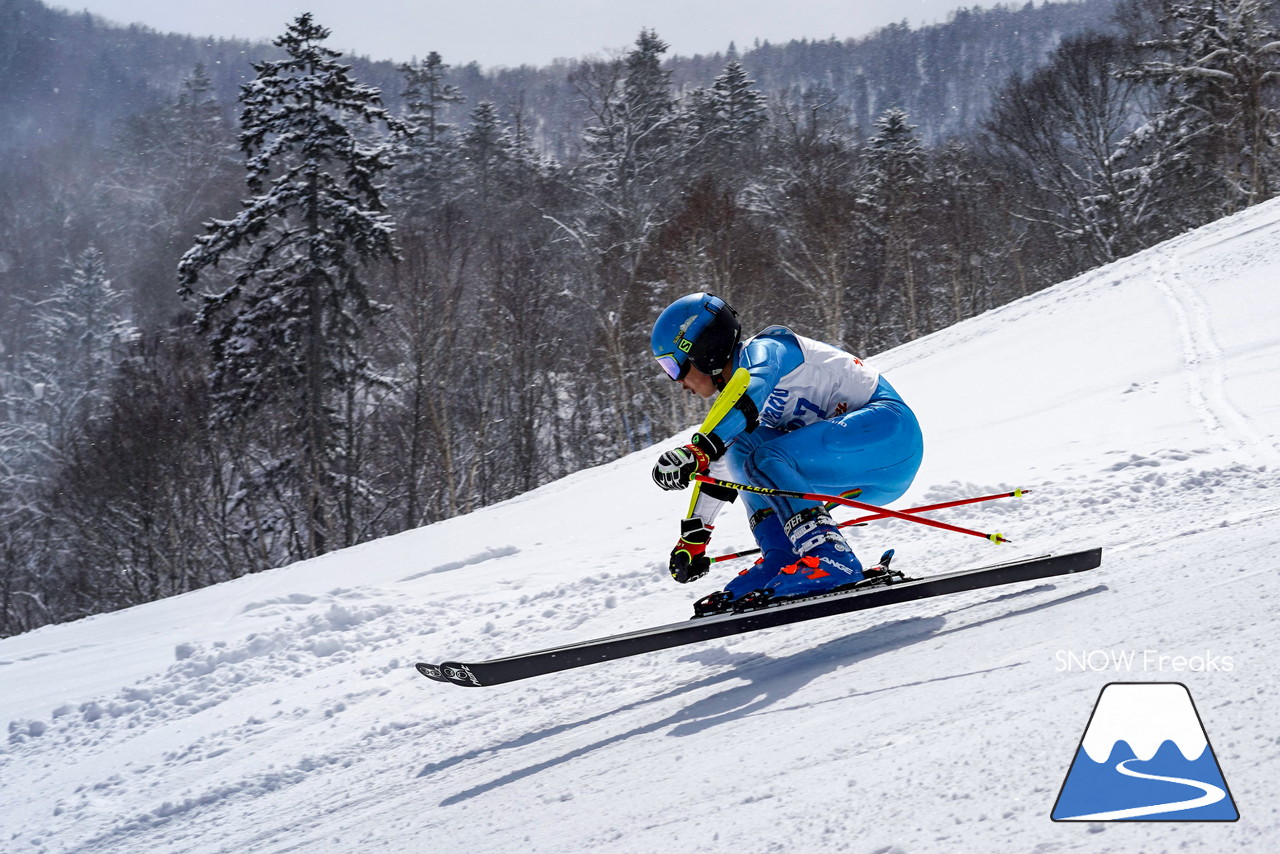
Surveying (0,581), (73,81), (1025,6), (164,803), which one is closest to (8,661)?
(164,803)

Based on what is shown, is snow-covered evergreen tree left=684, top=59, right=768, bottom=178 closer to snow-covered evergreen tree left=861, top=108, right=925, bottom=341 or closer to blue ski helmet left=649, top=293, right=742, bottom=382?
snow-covered evergreen tree left=861, top=108, right=925, bottom=341

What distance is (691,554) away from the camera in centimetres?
395

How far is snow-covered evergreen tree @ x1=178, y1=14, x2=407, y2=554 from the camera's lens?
22.7 m

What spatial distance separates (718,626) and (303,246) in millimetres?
22331

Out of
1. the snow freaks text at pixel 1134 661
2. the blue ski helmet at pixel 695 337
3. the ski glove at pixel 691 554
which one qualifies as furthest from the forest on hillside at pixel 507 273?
the snow freaks text at pixel 1134 661

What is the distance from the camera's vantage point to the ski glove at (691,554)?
392 centimetres

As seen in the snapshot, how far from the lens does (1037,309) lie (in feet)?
49.1

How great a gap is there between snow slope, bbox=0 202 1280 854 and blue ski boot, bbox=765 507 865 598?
0.27m

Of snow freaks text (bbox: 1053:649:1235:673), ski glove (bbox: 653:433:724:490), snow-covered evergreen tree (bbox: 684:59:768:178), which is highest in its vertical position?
snow-covered evergreen tree (bbox: 684:59:768:178)

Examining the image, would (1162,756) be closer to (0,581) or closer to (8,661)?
(8,661)

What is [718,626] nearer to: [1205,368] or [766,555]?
[766,555]

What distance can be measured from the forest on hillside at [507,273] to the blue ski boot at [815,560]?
2112 centimetres

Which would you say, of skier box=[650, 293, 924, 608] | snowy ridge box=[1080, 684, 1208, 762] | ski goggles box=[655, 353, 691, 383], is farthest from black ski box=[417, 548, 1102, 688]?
snowy ridge box=[1080, 684, 1208, 762]

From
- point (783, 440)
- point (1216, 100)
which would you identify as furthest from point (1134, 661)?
point (1216, 100)
